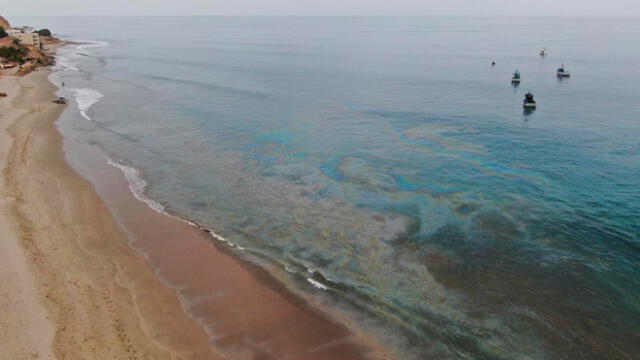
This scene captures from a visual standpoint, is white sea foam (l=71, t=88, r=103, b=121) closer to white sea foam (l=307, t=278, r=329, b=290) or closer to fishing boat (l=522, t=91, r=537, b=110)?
white sea foam (l=307, t=278, r=329, b=290)

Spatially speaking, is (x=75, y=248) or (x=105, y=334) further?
(x=75, y=248)

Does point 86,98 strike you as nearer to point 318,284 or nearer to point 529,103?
point 318,284

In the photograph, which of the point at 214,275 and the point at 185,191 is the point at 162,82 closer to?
the point at 185,191

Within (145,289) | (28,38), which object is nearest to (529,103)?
(145,289)

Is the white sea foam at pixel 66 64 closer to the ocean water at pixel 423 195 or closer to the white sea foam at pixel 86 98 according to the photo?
the white sea foam at pixel 86 98

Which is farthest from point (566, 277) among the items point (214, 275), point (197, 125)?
point (197, 125)

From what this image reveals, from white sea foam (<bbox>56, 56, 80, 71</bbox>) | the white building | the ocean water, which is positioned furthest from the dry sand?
the white building
